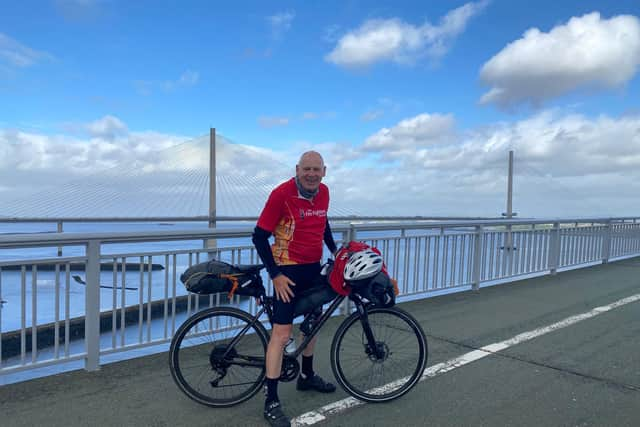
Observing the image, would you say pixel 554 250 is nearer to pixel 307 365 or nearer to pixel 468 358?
pixel 468 358

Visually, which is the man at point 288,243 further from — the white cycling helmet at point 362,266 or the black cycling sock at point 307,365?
the black cycling sock at point 307,365

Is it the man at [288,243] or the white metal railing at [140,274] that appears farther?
the white metal railing at [140,274]

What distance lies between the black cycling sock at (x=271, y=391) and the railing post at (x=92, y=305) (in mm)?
1615

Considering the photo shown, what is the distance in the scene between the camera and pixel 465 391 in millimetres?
3535

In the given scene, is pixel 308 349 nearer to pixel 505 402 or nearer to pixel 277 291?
pixel 277 291

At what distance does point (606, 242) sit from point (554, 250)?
2.83 m

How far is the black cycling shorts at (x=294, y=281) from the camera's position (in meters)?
3.07

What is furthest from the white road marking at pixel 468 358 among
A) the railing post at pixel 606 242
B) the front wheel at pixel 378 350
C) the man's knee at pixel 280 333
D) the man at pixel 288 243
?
the railing post at pixel 606 242

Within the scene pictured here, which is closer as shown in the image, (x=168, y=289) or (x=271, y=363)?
(x=271, y=363)

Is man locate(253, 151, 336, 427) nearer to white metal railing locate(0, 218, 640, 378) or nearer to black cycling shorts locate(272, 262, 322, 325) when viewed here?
black cycling shorts locate(272, 262, 322, 325)

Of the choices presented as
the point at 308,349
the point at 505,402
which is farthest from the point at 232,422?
the point at 505,402

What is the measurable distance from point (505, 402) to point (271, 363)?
1.68 meters

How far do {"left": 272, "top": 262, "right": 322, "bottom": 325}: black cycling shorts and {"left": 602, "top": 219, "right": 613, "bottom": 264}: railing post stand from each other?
33.0ft

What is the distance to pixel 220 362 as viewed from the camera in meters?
3.21
